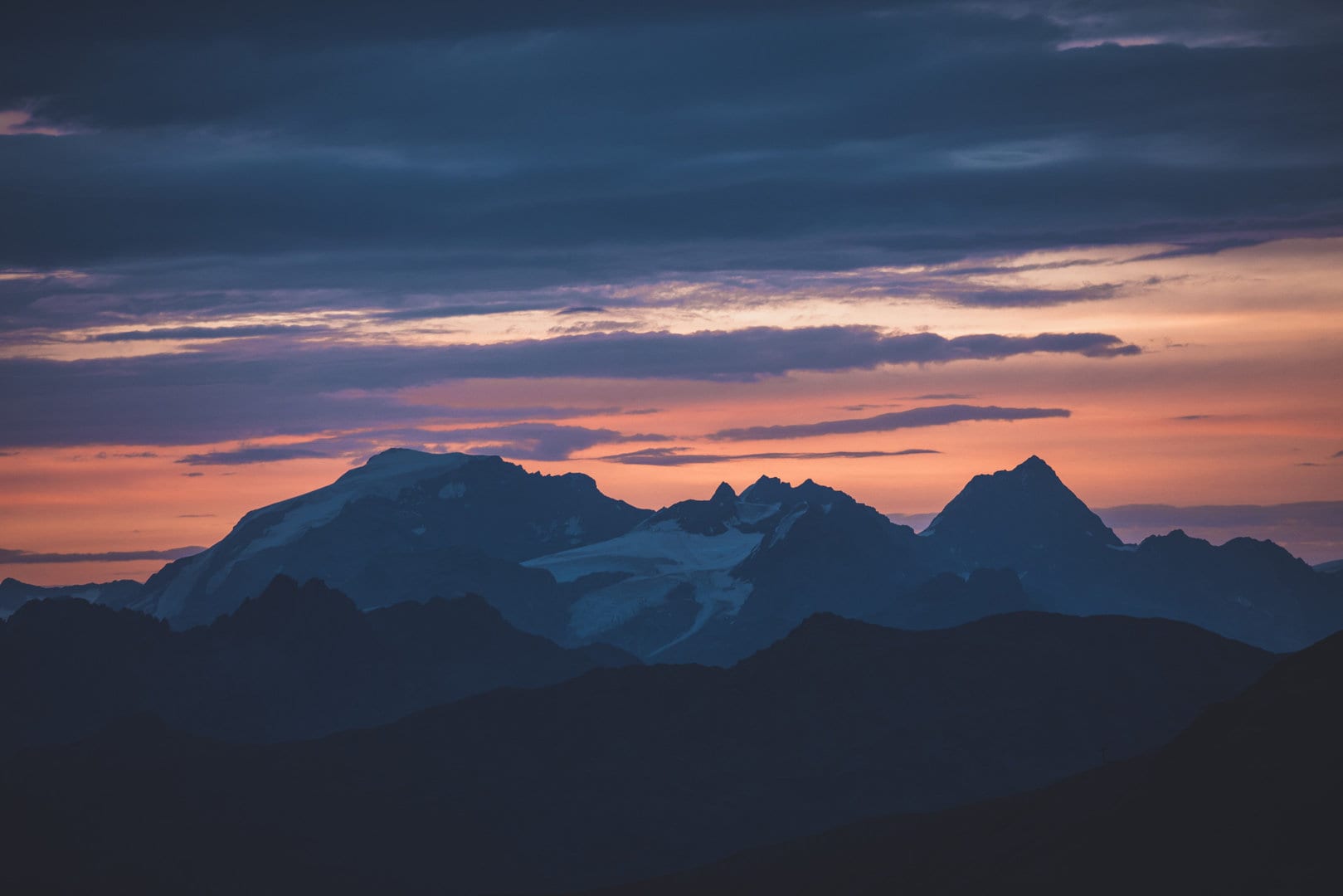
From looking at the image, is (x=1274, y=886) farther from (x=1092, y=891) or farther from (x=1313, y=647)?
(x=1313, y=647)

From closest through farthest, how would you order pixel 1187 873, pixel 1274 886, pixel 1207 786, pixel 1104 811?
pixel 1274 886, pixel 1187 873, pixel 1207 786, pixel 1104 811

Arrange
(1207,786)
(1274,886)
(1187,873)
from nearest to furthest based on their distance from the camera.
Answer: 1. (1274,886)
2. (1187,873)
3. (1207,786)

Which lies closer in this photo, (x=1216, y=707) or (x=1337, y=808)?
(x=1337, y=808)

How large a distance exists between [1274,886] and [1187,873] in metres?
11.9

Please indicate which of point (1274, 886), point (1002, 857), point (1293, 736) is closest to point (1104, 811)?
point (1002, 857)

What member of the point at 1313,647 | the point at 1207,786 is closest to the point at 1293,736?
the point at 1207,786

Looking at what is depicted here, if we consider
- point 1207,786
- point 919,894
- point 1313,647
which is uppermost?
point 1313,647

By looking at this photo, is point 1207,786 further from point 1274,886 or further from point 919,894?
point 919,894

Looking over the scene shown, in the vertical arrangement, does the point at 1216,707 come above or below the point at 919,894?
above

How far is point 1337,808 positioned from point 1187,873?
14044 millimetres

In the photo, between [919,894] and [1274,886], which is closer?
[1274,886]

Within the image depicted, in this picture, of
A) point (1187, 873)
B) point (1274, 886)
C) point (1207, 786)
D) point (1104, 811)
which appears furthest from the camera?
point (1104, 811)

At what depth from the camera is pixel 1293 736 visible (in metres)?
170

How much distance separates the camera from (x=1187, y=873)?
526ft
